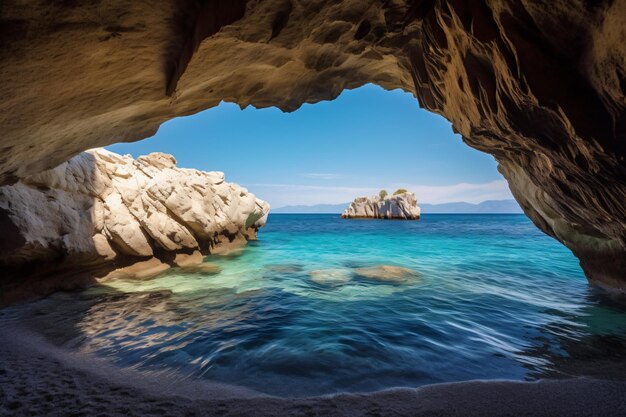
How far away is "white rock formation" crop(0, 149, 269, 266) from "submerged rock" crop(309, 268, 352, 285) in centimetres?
684

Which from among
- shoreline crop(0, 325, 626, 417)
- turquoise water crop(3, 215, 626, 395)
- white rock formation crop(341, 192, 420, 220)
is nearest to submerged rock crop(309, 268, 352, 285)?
turquoise water crop(3, 215, 626, 395)

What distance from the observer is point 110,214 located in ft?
36.4

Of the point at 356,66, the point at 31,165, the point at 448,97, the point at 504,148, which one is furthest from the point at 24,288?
the point at 504,148

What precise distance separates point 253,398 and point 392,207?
232 feet

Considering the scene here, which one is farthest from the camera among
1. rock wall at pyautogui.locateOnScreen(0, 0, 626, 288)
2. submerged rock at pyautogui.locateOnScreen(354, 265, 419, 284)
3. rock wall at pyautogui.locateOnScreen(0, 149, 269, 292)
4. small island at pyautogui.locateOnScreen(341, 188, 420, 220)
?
small island at pyautogui.locateOnScreen(341, 188, 420, 220)

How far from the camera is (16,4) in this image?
2682 mm

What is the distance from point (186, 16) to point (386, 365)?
5603mm

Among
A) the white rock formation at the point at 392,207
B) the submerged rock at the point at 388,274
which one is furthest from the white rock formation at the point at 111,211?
the white rock formation at the point at 392,207

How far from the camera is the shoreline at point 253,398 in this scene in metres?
3.12

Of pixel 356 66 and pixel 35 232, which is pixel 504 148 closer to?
pixel 356 66

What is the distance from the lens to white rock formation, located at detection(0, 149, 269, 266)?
7.81m

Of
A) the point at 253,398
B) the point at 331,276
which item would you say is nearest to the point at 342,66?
the point at 253,398

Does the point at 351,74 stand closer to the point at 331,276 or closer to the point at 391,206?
the point at 331,276

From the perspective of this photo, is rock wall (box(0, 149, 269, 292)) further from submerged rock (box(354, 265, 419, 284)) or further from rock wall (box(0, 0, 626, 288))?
submerged rock (box(354, 265, 419, 284))
